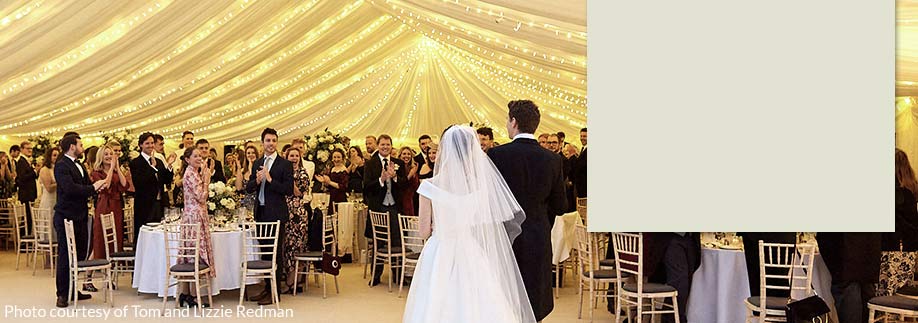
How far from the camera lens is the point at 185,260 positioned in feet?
23.3

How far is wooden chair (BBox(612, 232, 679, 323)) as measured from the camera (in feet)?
19.7

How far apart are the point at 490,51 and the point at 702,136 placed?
3.32 meters

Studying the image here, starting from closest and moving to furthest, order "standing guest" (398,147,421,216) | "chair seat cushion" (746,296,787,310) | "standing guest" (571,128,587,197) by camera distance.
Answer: "chair seat cushion" (746,296,787,310) → "standing guest" (398,147,421,216) → "standing guest" (571,128,587,197)

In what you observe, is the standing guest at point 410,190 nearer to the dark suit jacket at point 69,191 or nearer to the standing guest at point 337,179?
→ the standing guest at point 337,179

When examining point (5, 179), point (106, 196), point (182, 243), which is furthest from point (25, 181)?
point (182, 243)

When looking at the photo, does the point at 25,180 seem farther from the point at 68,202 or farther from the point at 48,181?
the point at 68,202

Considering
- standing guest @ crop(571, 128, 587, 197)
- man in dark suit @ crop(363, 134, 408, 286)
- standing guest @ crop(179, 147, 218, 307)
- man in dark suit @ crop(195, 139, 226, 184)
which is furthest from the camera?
standing guest @ crop(571, 128, 587, 197)

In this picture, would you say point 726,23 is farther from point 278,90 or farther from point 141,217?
point 278,90

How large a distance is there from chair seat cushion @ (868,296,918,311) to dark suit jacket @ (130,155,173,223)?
20.5 ft

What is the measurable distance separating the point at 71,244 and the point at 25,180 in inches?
152

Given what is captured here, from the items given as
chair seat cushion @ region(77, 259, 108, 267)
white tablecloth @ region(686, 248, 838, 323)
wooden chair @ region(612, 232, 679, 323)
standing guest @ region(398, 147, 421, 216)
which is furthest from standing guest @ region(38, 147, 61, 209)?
white tablecloth @ region(686, 248, 838, 323)

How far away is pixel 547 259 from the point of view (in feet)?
16.4

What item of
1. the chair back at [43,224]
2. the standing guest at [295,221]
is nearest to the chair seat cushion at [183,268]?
the standing guest at [295,221]

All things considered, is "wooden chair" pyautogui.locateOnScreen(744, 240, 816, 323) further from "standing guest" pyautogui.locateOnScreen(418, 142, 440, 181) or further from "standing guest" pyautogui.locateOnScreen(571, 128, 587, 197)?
"standing guest" pyautogui.locateOnScreen(571, 128, 587, 197)
